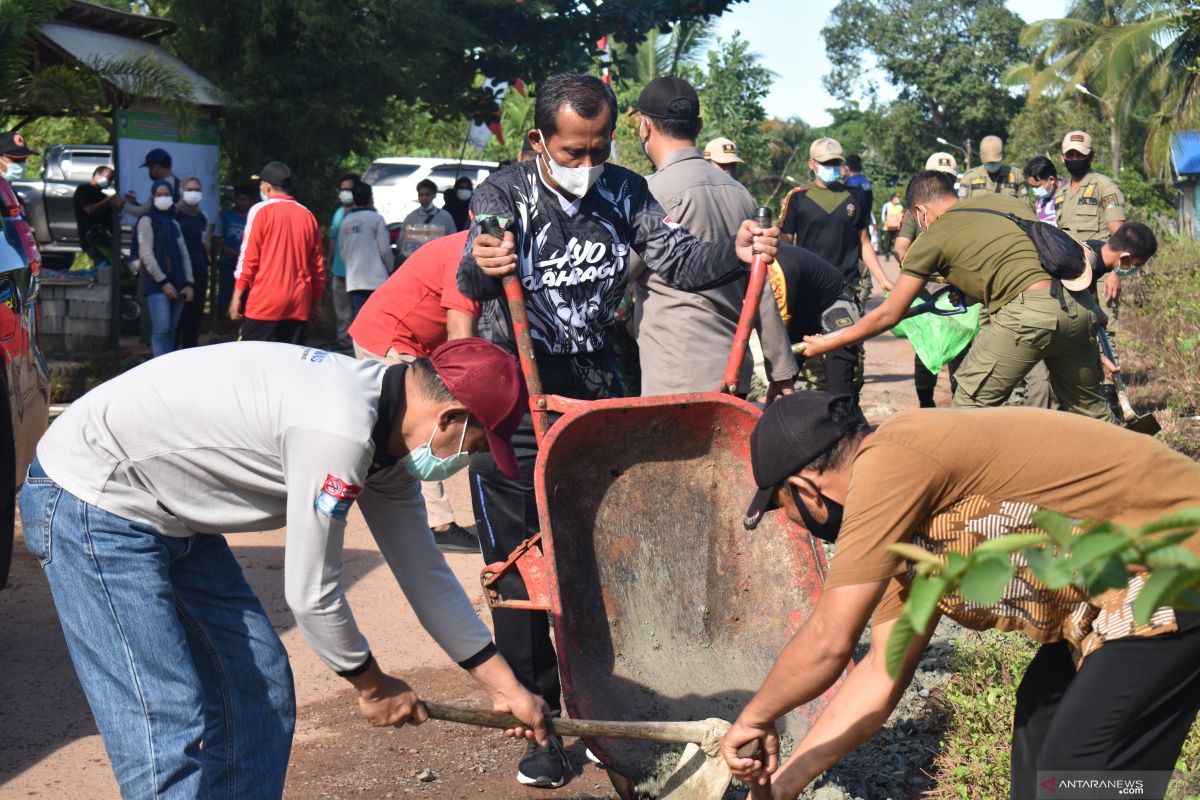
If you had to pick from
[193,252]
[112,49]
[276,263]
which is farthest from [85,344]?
[276,263]

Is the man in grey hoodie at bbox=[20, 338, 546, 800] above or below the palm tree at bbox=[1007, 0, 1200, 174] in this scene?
below

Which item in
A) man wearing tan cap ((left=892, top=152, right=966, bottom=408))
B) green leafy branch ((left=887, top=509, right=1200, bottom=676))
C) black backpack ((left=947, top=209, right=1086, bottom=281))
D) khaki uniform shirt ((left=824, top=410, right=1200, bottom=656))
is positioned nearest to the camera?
green leafy branch ((left=887, top=509, right=1200, bottom=676))

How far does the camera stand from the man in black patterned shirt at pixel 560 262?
3.92 meters

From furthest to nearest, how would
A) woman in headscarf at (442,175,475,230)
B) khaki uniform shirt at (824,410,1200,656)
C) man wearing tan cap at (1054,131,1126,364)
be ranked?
woman in headscarf at (442,175,475,230) → man wearing tan cap at (1054,131,1126,364) → khaki uniform shirt at (824,410,1200,656)

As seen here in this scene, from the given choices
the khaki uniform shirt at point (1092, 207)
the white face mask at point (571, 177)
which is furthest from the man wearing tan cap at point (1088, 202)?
the white face mask at point (571, 177)

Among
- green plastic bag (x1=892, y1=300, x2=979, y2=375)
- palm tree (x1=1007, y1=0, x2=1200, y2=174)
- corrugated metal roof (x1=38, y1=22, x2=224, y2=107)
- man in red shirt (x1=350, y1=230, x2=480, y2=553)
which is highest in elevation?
palm tree (x1=1007, y1=0, x2=1200, y2=174)

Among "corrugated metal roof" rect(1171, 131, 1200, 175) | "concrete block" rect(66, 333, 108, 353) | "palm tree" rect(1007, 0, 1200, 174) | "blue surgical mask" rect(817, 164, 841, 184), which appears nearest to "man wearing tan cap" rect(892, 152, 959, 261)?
"blue surgical mask" rect(817, 164, 841, 184)

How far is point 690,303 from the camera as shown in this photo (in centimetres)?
438

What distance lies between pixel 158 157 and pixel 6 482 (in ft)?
21.4

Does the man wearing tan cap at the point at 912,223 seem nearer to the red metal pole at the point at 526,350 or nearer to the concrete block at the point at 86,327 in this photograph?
the red metal pole at the point at 526,350

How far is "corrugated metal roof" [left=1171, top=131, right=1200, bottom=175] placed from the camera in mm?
22562

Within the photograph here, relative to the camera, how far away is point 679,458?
4031mm

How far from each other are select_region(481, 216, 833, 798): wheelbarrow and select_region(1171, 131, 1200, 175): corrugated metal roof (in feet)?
69.0

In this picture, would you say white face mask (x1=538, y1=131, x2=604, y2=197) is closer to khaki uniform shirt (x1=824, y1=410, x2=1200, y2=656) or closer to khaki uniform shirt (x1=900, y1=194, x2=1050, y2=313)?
khaki uniform shirt (x1=824, y1=410, x2=1200, y2=656)
